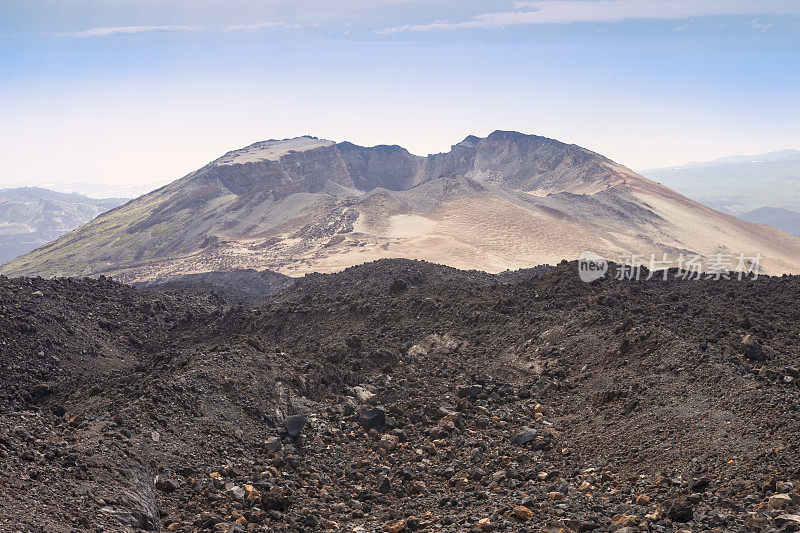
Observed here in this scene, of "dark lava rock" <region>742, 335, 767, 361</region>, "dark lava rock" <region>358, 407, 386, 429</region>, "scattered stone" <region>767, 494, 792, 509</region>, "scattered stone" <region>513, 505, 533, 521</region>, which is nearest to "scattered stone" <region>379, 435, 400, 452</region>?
"dark lava rock" <region>358, 407, 386, 429</region>

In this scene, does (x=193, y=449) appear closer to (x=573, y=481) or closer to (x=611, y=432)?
(x=573, y=481)

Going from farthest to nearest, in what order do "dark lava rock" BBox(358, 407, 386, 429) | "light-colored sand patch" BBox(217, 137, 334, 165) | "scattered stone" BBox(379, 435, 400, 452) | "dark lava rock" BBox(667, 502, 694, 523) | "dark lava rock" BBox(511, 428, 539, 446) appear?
"light-colored sand patch" BBox(217, 137, 334, 165) < "dark lava rock" BBox(358, 407, 386, 429) < "scattered stone" BBox(379, 435, 400, 452) < "dark lava rock" BBox(511, 428, 539, 446) < "dark lava rock" BBox(667, 502, 694, 523)

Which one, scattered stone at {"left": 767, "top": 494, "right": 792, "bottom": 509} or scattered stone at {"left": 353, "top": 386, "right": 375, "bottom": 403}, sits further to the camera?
scattered stone at {"left": 353, "top": 386, "right": 375, "bottom": 403}

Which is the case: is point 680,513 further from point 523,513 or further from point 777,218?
point 777,218

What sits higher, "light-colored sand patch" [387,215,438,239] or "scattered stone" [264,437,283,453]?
"light-colored sand patch" [387,215,438,239]

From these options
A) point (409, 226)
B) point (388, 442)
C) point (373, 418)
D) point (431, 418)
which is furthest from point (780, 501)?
point (409, 226)

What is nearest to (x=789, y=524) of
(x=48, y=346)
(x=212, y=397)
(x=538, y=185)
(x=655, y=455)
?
(x=655, y=455)

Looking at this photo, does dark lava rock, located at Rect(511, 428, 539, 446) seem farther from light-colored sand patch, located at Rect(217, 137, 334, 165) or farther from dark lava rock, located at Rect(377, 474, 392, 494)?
light-colored sand patch, located at Rect(217, 137, 334, 165)
